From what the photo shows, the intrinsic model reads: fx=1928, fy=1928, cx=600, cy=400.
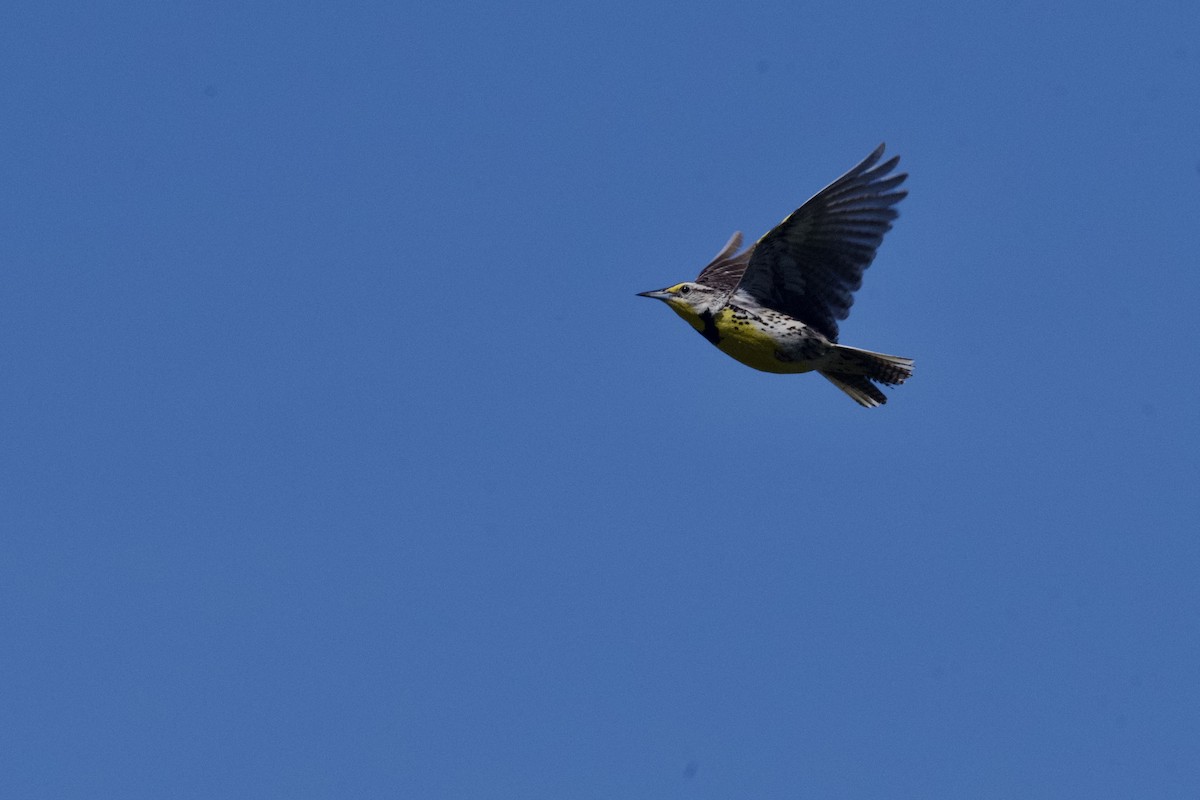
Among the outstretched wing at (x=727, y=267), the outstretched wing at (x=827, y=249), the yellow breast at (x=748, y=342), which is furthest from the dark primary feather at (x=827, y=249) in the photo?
the outstretched wing at (x=727, y=267)

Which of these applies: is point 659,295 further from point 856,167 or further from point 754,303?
point 856,167

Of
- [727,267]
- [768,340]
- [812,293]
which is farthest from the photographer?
[727,267]

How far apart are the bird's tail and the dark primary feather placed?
0.18m

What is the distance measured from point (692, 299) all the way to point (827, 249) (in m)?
0.99

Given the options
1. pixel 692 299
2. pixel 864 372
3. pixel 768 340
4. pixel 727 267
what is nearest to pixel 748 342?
pixel 768 340

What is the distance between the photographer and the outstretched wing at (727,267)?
14.8 m

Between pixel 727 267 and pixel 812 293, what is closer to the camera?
pixel 812 293

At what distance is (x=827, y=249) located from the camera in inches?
500

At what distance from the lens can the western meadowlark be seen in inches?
492

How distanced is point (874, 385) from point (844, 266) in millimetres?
890

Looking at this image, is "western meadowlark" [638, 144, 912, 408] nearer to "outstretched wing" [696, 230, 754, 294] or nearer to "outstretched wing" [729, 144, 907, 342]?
"outstretched wing" [729, 144, 907, 342]

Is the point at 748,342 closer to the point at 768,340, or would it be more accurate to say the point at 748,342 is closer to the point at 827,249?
the point at 768,340

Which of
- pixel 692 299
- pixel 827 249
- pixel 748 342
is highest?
pixel 827 249

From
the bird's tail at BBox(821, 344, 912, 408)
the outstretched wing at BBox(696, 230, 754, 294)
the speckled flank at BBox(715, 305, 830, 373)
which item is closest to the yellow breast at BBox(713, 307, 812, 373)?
the speckled flank at BBox(715, 305, 830, 373)
